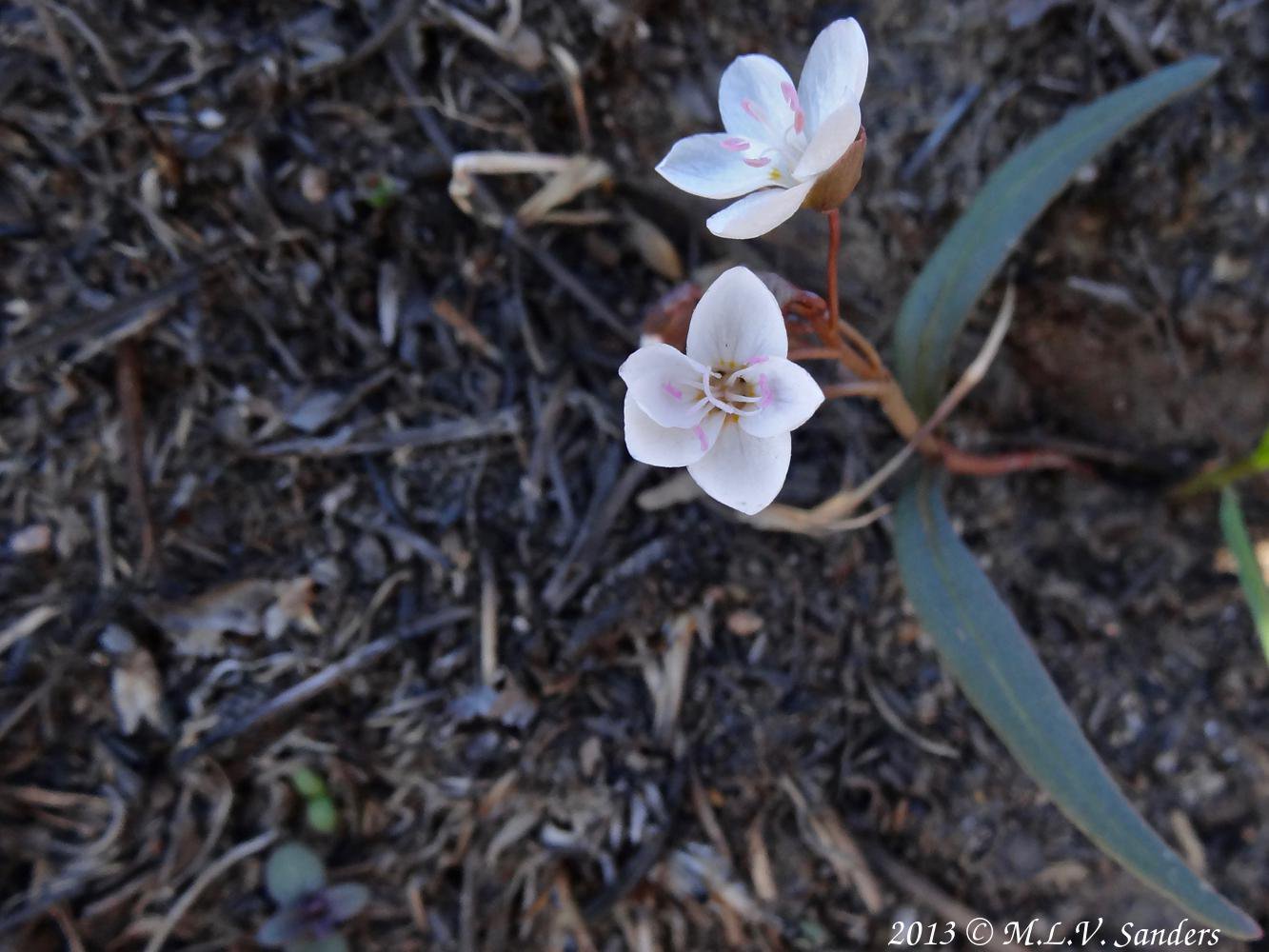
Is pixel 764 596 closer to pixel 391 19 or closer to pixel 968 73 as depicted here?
pixel 968 73

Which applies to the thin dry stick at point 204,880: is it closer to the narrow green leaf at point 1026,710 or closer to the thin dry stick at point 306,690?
the thin dry stick at point 306,690

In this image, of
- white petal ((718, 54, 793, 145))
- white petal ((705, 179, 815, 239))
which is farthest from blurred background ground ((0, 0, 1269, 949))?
white petal ((705, 179, 815, 239))

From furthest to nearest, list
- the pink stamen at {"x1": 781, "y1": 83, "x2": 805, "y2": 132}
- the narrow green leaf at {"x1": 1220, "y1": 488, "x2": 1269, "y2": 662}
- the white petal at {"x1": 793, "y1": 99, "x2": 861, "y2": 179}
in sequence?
the narrow green leaf at {"x1": 1220, "y1": 488, "x2": 1269, "y2": 662}
the pink stamen at {"x1": 781, "y1": 83, "x2": 805, "y2": 132}
the white petal at {"x1": 793, "y1": 99, "x2": 861, "y2": 179}

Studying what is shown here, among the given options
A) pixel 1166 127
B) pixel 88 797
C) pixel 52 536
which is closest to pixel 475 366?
pixel 52 536

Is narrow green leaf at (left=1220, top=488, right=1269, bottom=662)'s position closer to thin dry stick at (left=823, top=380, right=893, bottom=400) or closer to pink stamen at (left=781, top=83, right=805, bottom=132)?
thin dry stick at (left=823, top=380, right=893, bottom=400)

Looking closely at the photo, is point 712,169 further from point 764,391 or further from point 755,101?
point 764,391

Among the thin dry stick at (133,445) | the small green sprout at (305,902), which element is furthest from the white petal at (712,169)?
the small green sprout at (305,902)
